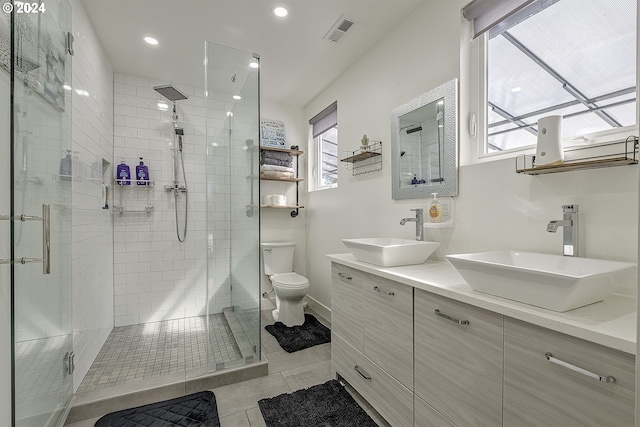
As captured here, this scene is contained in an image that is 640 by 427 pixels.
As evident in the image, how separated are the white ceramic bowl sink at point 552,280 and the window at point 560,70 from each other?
1.81 feet

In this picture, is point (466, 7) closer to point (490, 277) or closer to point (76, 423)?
point (490, 277)

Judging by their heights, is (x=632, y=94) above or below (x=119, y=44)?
below

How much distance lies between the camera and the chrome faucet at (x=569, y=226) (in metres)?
1.15

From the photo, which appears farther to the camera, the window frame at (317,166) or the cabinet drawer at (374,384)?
the window frame at (317,166)

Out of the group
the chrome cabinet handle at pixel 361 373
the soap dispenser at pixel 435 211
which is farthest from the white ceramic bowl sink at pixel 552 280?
the chrome cabinet handle at pixel 361 373

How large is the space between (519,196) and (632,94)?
538 mm

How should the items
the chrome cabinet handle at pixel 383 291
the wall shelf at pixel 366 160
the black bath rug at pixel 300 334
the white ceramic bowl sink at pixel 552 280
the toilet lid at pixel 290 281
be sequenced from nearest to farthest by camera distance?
the white ceramic bowl sink at pixel 552 280 → the chrome cabinet handle at pixel 383 291 → the wall shelf at pixel 366 160 → the black bath rug at pixel 300 334 → the toilet lid at pixel 290 281

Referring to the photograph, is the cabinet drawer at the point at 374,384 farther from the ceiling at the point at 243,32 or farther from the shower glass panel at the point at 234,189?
the ceiling at the point at 243,32

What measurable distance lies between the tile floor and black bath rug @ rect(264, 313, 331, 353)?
2.6 inches

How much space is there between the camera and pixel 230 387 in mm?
1950

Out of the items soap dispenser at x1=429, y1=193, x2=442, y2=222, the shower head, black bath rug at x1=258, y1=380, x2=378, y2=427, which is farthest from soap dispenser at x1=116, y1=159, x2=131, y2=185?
soap dispenser at x1=429, y1=193, x2=442, y2=222

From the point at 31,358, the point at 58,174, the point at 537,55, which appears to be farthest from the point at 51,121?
the point at 537,55

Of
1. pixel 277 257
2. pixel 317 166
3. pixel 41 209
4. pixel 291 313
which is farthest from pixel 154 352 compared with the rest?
pixel 317 166

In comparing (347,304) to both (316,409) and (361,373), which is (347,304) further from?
(316,409)
